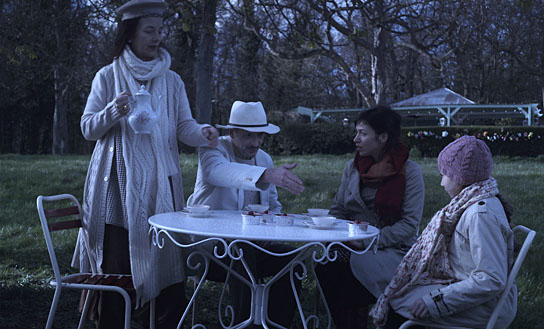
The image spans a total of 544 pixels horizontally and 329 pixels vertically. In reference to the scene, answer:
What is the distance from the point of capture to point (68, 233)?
6879 millimetres

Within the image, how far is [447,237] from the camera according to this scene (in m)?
2.75

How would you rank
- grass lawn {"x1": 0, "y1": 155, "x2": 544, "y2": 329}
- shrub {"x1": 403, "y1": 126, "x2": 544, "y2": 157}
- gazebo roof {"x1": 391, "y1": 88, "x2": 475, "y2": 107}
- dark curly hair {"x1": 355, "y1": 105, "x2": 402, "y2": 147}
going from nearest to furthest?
dark curly hair {"x1": 355, "y1": 105, "x2": 402, "y2": 147} < grass lawn {"x1": 0, "y1": 155, "x2": 544, "y2": 329} < shrub {"x1": 403, "y1": 126, "x2": 544, "y2": 157} < gazebo roof {"x1": 391, "y1": 88, "x2": 475, "y2": 107}

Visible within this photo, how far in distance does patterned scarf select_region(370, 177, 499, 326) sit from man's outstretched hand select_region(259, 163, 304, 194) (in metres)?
0.68

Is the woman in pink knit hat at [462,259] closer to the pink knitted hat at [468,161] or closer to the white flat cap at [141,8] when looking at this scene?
the pink knitted hat at [468,161]

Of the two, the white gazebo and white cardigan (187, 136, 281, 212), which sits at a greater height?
the white gazebo

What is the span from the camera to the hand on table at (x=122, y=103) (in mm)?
3066

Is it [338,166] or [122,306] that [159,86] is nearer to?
[122,306]

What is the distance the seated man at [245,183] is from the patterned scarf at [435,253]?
31.0 inches

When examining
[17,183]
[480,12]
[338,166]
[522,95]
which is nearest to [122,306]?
[17,183]

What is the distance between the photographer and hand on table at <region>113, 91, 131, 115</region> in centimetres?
307

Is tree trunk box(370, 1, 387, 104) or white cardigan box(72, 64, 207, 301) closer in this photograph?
white cardigan box(72, 64, 207, 301)

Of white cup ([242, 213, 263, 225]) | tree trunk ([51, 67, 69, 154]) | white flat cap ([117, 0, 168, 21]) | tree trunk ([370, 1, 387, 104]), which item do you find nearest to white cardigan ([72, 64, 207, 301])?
white flat cap ([117, 0, 168, 21])

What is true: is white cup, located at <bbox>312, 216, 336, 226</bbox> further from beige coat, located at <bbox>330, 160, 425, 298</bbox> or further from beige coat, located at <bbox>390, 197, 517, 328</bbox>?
beige coat, located at <bbox>390, 197, 517, 328</bbox>

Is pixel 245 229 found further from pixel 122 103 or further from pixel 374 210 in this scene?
pixel 374 210
